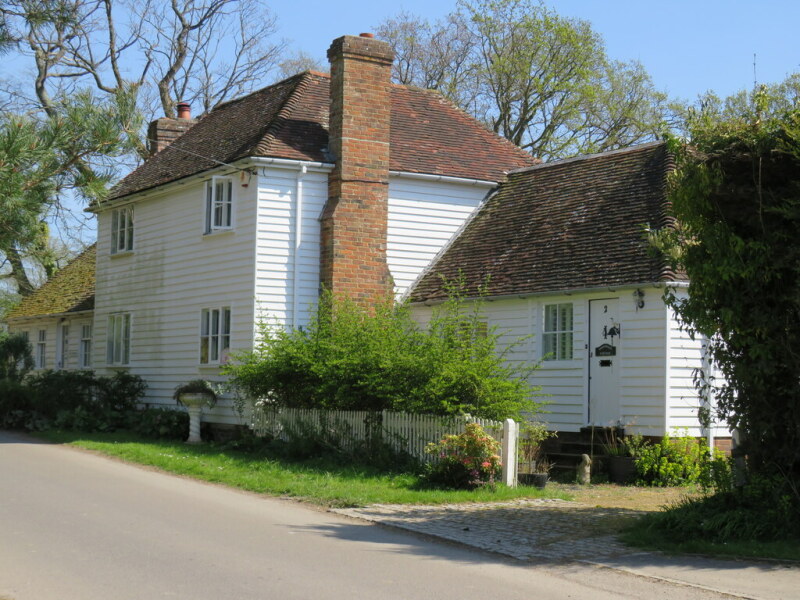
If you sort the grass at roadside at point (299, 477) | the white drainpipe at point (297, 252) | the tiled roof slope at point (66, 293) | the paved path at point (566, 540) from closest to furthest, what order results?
the paved path at point (566, 540)
the grass at roadside at point (299, 477)
the white drainpipe at point (297, 252)
the tiled roof slope at point (66, 293)

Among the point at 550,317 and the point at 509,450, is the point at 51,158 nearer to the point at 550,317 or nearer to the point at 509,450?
the point at 509,450

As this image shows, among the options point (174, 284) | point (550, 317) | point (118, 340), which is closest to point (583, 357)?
point (550, 317)

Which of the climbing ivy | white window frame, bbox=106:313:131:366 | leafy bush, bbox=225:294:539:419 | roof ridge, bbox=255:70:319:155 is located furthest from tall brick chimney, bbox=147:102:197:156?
the climbing ivy

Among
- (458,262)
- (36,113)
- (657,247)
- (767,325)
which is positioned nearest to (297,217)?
(458,262)

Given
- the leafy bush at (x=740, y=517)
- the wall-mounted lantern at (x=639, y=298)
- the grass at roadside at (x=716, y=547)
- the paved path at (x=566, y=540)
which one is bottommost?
the paved path at (x=566, y=540)

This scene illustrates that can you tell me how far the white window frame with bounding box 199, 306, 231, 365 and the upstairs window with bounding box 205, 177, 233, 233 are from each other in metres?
1.82

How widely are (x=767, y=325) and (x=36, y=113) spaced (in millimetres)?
11990

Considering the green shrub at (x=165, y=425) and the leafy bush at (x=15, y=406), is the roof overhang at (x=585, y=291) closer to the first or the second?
the green shrub at (x=165, y=425)

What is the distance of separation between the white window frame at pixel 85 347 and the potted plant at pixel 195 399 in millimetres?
10295

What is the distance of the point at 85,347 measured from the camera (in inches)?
1222

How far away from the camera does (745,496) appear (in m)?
10.8

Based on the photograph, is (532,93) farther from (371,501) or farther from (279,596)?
(279,596)

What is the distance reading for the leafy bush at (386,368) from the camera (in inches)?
610

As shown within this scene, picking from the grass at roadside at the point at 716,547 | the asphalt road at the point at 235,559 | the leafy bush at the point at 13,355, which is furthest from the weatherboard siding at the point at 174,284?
the grass at roadside at the point at 716,547
